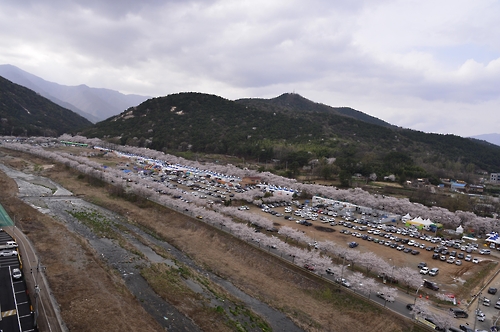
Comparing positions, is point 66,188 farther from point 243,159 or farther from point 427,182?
point 427,182

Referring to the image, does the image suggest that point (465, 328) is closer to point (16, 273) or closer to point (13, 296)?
point (13, 296)

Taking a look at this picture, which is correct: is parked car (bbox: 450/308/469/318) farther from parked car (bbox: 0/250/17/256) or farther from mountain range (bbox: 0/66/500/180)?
mountain range (bbox: 0/66/500/180)

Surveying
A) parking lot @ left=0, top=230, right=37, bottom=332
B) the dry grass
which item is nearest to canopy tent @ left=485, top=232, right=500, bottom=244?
the dry grass

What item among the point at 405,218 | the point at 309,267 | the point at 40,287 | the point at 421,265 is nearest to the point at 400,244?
the point at 421,265

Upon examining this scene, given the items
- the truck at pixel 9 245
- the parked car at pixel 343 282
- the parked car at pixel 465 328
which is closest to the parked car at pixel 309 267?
the parked car at pixel 343 282

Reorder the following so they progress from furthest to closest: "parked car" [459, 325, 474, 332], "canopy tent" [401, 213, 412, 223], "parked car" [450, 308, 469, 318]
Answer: "canopy tent" [401, 213, 412, 223] < "parked car" [450, 308, 469, 318] < "parked car" [459, 325, 474, 332]

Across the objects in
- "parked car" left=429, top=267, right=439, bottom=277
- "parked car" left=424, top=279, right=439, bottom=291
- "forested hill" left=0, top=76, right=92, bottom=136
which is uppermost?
"forested hill" left=0, top=76, right=92, bottom=136
